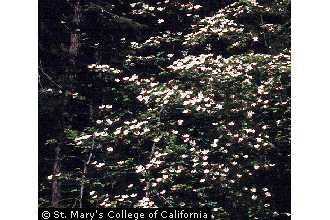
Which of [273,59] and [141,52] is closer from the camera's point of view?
[273,59]

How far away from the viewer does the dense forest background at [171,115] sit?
18.9 feet

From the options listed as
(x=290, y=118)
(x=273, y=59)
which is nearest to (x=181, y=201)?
(x=290, y=118)

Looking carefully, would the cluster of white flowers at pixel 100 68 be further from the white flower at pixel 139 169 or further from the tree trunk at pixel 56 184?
the white flower at pixel 139 169

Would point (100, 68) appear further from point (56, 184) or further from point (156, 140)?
point (56, 184)

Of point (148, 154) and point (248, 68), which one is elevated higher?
point (248, 68)

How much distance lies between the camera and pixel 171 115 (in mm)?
6012

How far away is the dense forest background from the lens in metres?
5.75
